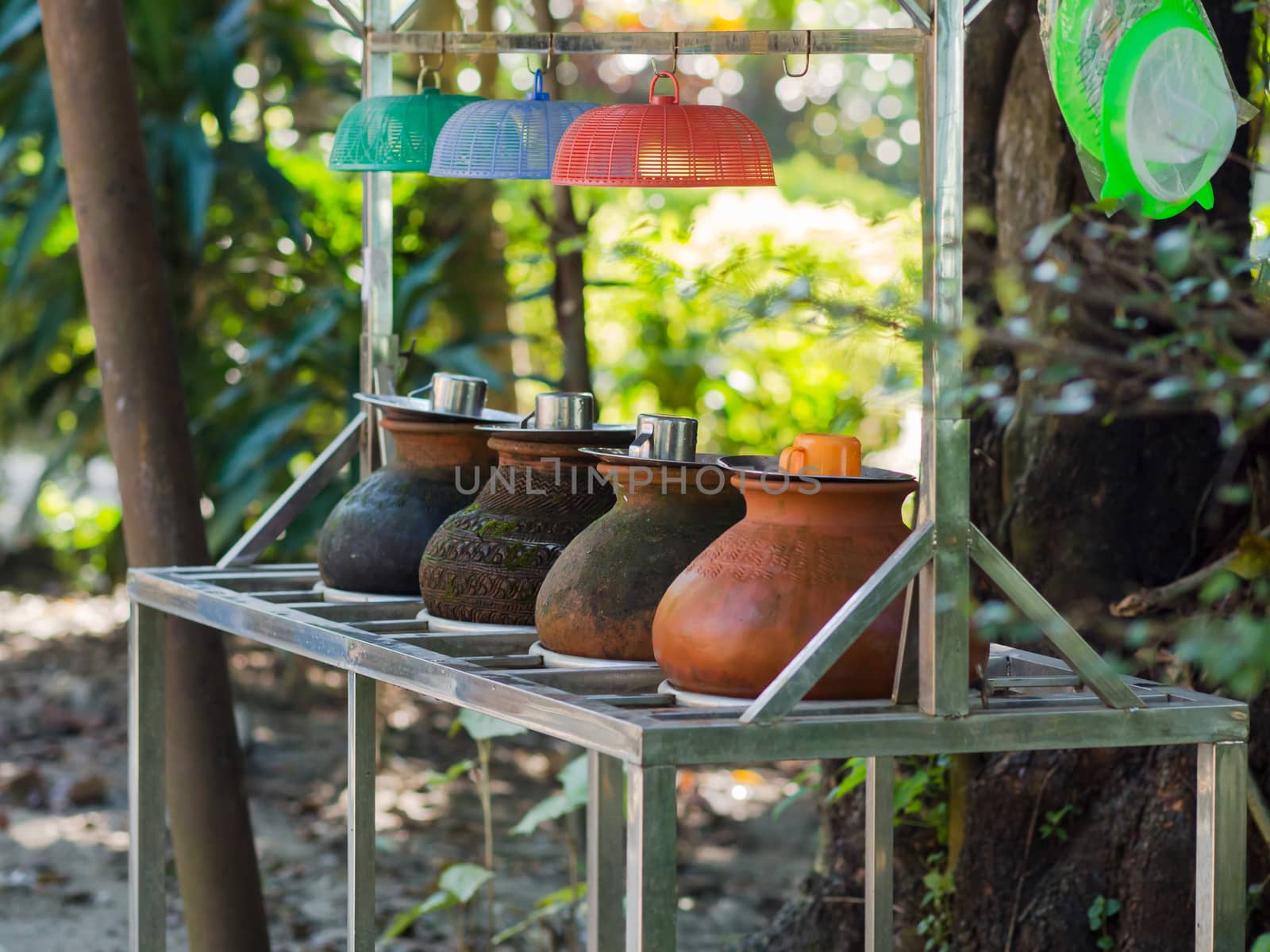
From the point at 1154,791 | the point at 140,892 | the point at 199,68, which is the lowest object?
the point at 140,892

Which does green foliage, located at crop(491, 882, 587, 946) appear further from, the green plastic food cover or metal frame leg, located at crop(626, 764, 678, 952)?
the green plastic food cover

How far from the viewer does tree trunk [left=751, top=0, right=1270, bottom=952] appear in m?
2.69

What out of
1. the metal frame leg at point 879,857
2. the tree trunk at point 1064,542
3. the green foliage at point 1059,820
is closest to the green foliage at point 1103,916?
the tree trunk at point 1064,542

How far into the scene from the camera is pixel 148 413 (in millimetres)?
3213

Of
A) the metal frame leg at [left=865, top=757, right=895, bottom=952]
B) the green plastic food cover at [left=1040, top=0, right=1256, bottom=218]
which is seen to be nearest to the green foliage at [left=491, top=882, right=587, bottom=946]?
the metal frame leg at [left=865, top=757, right=895, bottom=952]

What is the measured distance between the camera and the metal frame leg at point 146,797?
9.29ft

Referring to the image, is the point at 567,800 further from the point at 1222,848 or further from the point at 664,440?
the point at 1222,848

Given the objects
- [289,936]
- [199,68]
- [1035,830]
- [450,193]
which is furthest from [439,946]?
[199,68]

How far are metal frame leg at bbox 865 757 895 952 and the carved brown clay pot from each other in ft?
2.48

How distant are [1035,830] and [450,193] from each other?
2774 millimetres

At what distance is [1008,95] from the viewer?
3.01m

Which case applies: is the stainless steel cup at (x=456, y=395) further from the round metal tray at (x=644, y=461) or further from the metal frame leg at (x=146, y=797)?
the metal frame leg at (x=146, y=797)

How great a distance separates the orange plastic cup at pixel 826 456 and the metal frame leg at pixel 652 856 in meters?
0.45

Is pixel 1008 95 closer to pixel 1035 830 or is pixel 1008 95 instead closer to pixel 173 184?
pixel 1035 830
